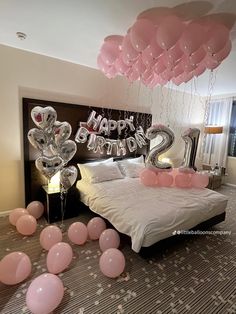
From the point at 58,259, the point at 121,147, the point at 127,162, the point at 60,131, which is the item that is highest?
the point at 60,131

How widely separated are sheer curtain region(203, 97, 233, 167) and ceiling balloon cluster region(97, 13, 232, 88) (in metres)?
3.00

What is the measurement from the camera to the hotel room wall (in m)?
2.60

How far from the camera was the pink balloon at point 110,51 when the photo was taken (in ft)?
6.56

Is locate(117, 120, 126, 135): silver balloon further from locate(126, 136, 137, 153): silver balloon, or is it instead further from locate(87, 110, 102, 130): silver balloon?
locate(87, 110, 102, 130): silver balloon

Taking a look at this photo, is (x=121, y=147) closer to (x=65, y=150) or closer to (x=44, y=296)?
(x=65, y=150)

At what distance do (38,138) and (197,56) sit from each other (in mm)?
1913

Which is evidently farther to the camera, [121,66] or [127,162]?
[127,162]

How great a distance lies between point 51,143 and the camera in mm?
2373

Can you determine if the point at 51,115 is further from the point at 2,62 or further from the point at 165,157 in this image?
the point at 165,157

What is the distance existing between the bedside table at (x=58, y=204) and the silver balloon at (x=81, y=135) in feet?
2.63

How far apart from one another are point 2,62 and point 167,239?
303 centimetres

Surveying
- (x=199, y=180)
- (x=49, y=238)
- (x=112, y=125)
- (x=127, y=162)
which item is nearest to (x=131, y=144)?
(x=127, y=162)

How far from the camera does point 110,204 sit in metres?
2.27

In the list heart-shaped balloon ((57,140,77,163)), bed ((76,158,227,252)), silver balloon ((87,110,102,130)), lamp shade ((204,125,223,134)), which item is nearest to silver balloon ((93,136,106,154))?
silver balloon ((87,110,102,130))
